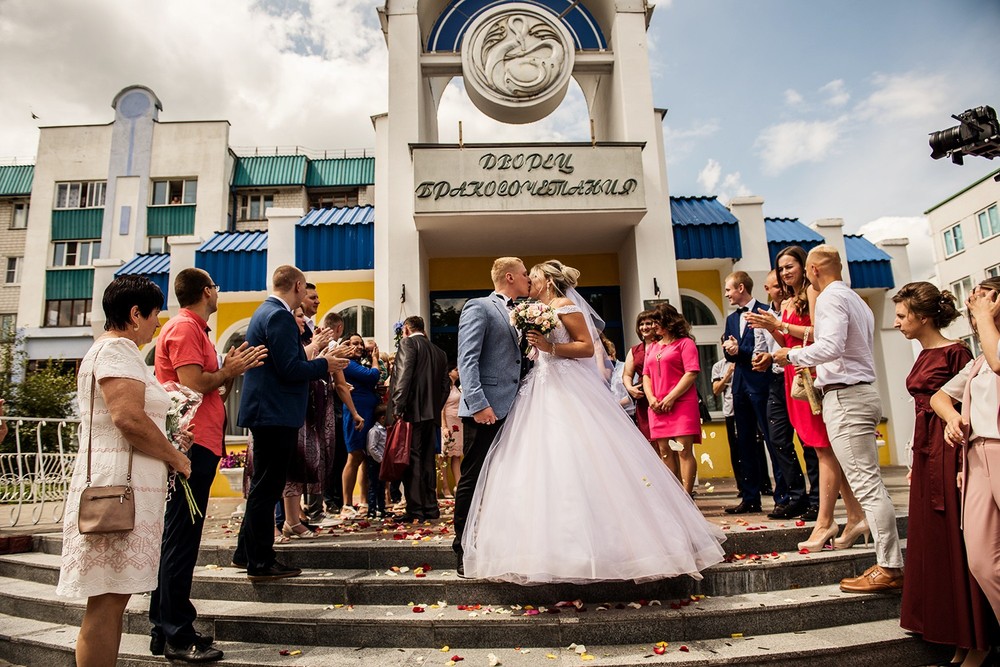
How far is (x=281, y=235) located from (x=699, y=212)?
7872 mm

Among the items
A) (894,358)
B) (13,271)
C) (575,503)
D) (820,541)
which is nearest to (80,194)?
(13,271)

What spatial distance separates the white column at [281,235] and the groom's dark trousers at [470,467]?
819 cm

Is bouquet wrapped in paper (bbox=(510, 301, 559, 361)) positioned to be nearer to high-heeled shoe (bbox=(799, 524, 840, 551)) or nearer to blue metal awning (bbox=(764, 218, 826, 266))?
high-heeled shoe (bbox=(799, 524, 840, 551))

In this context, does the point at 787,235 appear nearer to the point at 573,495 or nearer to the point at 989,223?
the point at 573,495

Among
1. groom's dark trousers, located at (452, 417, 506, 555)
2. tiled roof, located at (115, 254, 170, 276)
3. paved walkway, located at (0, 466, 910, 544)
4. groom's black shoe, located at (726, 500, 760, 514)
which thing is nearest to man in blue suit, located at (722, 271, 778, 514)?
groom's black shoe, located at (726, 500, 760, 514)

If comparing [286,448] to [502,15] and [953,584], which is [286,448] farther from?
[502,15]

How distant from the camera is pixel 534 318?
13.0ft

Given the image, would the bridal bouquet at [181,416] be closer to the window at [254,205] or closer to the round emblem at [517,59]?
the round emblem at [517,59]

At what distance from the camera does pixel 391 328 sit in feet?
32.3

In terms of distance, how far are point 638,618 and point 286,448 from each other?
239 centimetres

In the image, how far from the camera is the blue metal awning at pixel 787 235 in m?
11.7

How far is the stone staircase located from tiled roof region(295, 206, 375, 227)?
7.79 metres

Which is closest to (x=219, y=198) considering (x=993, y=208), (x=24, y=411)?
(x=24, y=411)

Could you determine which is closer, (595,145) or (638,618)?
(638,618)
